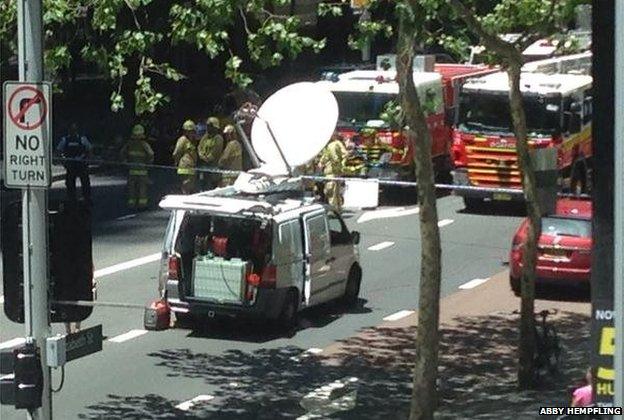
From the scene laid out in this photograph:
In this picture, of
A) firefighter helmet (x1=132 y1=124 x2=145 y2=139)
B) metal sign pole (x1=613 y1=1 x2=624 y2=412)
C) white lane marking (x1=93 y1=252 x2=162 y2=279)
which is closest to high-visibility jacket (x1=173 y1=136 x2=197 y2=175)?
firefighter helmet (x1=132 y1=124 x2=145 y2=139)

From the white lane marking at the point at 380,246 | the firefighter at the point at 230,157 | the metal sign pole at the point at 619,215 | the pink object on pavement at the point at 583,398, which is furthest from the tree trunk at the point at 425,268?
the firefighter at the point at 230,157

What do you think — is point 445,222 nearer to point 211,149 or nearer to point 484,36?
point 211,149

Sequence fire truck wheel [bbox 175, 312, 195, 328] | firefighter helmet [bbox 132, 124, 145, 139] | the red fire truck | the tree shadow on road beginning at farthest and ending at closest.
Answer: the red fire truck → firefighter helmet [bbox 132, 124, 145, 139] → fire truck wheel [bbox 175, 312, 195, 328] → the tree shadow on road

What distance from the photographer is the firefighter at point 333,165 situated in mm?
29875

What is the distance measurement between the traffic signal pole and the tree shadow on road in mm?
6851

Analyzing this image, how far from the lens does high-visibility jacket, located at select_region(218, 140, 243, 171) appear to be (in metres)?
29.2

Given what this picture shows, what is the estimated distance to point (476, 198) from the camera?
32844 mm

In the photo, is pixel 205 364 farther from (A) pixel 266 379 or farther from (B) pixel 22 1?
(B) pixel 22 1

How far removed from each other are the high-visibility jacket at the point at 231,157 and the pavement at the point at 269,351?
184cm

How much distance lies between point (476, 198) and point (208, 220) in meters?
12.3

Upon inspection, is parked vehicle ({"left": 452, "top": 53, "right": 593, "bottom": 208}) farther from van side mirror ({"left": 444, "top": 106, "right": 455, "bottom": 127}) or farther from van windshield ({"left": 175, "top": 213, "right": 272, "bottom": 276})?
van windshield ({"left": 175, "top": 213, "right": 272, "bottom": 276})

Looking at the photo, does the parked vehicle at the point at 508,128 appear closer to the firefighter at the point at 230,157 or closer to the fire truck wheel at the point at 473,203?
the fire truck wheel at the point at 473,203

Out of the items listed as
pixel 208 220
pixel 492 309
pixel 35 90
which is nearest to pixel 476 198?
pixel 492 309

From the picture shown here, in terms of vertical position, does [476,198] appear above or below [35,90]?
below
